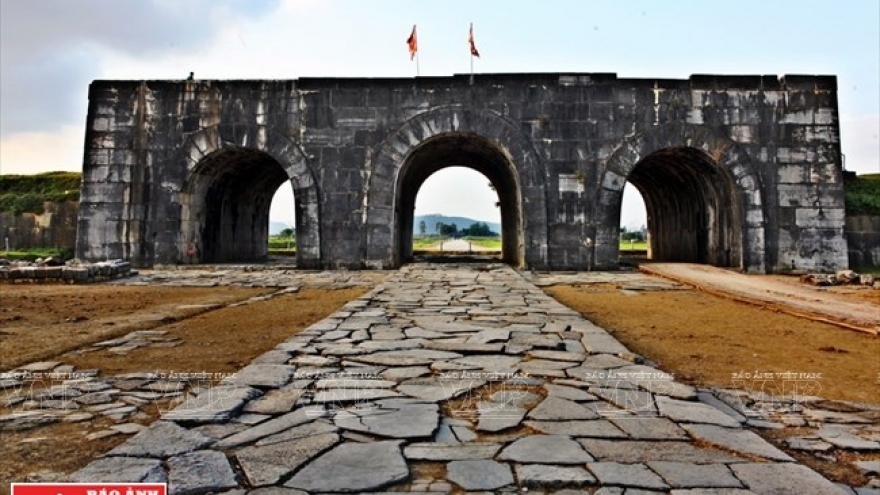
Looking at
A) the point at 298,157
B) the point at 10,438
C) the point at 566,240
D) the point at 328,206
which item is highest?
the point at 298,157

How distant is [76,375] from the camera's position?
13.8 ft

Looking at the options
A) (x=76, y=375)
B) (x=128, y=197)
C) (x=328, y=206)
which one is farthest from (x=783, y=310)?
(x=128, y=197)

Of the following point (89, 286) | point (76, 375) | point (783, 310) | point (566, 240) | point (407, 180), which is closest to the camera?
point (76, 375)

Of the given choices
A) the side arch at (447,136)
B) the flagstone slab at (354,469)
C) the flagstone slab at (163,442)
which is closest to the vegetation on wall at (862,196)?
the side arch at (447,136)

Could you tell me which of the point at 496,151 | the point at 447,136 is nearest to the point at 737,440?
the point at 447,136

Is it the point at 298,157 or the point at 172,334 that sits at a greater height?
the point at 298,157

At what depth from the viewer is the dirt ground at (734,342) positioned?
4586mm

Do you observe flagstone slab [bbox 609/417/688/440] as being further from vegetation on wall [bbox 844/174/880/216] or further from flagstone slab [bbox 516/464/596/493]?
vegetation on wall [bbox 844/174/880/216]

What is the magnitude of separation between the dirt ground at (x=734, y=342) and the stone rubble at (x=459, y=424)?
25.2 inches

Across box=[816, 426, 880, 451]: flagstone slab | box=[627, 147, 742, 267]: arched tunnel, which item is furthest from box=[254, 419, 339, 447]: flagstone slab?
box=[627, 147, 742, 267]: arched tunnel

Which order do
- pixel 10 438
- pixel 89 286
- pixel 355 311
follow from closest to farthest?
pixel 10 438 < pixel 355 311 < pixel 89 286

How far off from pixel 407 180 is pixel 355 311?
1008cm

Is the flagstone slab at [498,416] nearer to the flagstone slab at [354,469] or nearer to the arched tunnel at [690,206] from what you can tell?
the flagstone slab at [354,469]

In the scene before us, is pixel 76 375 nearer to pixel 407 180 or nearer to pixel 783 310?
pixel 783 310
